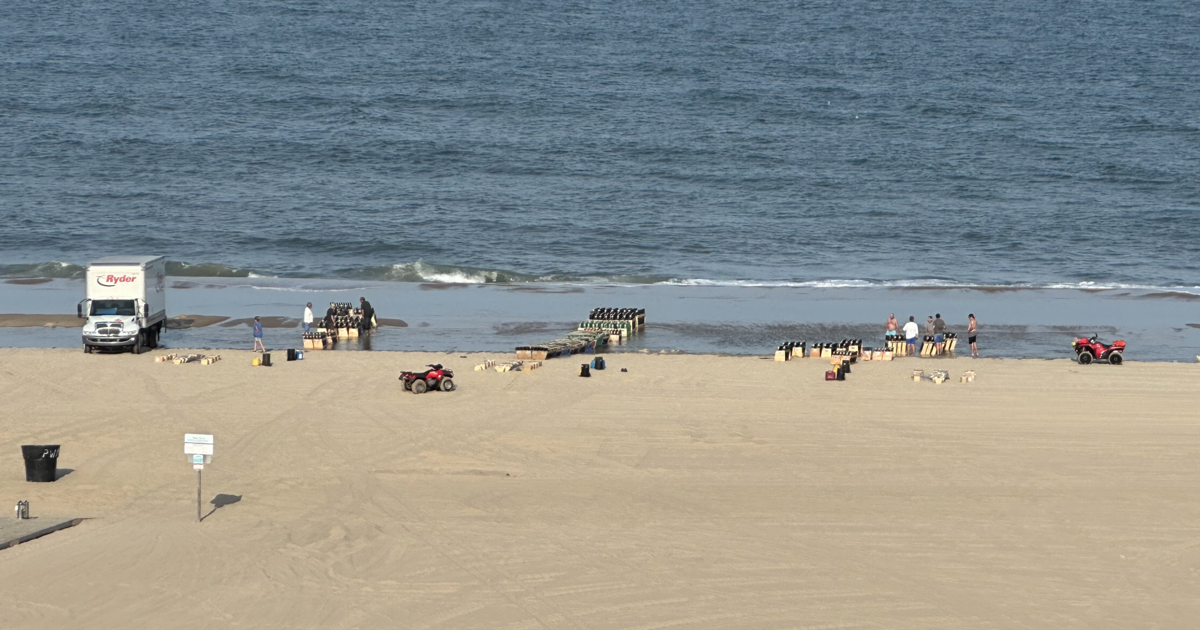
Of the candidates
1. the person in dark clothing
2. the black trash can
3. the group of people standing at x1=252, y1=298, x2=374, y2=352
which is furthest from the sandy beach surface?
the person in dark clothing

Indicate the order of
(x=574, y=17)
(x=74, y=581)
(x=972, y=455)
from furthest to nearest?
(x=574, y=17)
(x=972, y=455)
(x=74, y=581)

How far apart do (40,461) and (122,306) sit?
12064 millimetres

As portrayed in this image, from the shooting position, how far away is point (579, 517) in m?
16.7

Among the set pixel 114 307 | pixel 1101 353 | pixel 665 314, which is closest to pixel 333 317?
pixel 114 307

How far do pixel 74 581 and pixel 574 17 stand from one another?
76.7 m

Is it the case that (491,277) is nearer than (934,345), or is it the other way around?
(934,345)

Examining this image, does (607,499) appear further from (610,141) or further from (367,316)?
(610,141)

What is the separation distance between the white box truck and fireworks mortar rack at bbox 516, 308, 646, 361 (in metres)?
8.78

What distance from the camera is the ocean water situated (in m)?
47.7

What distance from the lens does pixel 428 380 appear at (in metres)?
24.2

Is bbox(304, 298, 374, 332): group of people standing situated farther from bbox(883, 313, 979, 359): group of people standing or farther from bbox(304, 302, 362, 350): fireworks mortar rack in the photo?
bbox(883, 313, 979, 359): group of people standing

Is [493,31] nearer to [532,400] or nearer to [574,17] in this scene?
[574,17]

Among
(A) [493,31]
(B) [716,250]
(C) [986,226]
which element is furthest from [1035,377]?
(A) [493,31]

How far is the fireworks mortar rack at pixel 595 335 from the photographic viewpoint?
27.9 meters
